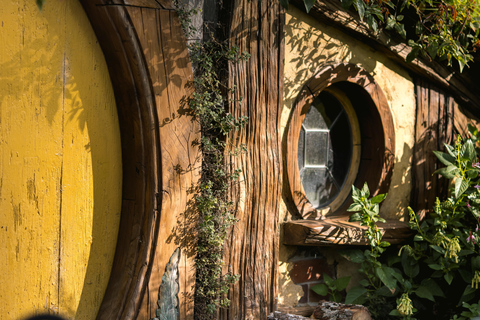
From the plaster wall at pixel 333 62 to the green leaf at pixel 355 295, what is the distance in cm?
13

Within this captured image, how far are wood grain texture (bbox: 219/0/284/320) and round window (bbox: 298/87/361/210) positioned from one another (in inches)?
20.5

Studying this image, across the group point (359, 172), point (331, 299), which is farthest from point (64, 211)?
point (359, 172)

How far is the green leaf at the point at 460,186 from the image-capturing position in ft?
8.75

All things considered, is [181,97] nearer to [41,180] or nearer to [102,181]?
[102,181]

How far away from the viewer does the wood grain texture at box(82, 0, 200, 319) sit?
5.77 feet

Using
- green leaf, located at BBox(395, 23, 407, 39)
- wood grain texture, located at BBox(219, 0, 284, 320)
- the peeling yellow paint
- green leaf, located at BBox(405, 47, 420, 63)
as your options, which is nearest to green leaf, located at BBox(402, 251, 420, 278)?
wood grain texture, located at BBox(219, 0, 284, 320)

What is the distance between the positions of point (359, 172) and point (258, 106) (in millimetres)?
1131

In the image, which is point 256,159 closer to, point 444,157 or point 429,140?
point 444,157

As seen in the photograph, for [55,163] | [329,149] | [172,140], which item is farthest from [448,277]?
[55,163]

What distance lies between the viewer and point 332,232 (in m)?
2.47

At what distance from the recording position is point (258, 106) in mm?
2154

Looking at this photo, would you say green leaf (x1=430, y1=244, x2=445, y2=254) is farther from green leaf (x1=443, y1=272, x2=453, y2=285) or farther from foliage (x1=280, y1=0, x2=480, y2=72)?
foliage (x1=280, y1=0, x2=480, y2=72)

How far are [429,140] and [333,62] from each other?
1.06 m

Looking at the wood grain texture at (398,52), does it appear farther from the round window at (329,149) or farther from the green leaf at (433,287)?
the green leaf at (433,287)
